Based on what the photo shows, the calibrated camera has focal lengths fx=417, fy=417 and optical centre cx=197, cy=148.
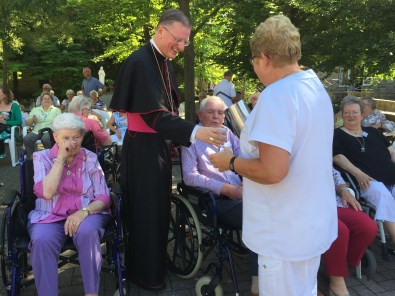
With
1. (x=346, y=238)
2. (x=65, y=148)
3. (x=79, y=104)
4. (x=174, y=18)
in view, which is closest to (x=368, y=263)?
(x=346, y=238)

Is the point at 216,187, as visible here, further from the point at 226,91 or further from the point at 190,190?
the point at 226,91

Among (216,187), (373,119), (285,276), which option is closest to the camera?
(285,276)

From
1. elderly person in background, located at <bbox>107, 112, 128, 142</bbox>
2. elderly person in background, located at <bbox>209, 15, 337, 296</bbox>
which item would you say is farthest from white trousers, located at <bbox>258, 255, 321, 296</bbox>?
elderly person in background, located at <bbox>107, 112, 128, 142</bbox>

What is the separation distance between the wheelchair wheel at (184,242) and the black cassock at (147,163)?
185 mm

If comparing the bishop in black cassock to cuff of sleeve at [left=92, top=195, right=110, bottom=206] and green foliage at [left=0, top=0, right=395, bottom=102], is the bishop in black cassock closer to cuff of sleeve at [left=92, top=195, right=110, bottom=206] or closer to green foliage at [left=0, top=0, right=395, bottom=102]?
cuff of sleeve at [left=92, top=195, right=110, bottom=206]

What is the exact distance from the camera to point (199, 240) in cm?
305

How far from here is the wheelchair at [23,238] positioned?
→ 110 inches

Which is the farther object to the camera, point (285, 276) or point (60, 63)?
Result: point (60, 63)

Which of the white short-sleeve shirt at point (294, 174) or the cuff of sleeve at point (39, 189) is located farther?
the cuff of sleeve at point (39, 189)

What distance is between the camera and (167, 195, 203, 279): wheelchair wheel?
324cm

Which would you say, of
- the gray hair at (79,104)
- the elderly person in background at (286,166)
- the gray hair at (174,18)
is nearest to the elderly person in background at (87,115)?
the gray hair at (79,104)

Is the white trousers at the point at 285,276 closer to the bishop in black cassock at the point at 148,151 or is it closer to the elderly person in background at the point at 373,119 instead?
the bishop in black cassock at the point at 148,151

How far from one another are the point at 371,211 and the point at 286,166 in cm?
228

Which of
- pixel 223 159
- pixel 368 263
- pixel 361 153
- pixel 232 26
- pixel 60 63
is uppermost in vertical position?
pixel 60 63
